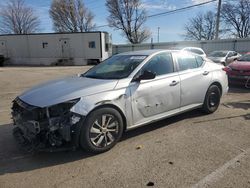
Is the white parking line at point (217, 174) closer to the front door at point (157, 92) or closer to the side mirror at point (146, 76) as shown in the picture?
the front door at point (157, 92)

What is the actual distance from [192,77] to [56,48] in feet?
87.1

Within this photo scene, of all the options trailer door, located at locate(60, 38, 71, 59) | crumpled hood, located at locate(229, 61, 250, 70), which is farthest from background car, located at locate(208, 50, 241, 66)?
trailer door, located at locate(60, 38, 71, 59)

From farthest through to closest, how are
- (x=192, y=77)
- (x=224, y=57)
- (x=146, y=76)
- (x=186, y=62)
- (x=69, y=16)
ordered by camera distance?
1. (x=69, y=16)
2. (x=224, y=57)
3. (x=186, y=62)
4. (x=192, y=77)
5. (x=146, y=76)

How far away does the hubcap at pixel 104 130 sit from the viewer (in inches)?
142

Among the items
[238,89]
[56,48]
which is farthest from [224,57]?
[56,48]

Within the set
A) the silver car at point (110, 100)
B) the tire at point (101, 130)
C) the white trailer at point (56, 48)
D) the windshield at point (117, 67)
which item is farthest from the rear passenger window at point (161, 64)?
the white trailer at point (56, 48)

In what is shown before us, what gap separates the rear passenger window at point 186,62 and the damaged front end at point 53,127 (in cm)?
247

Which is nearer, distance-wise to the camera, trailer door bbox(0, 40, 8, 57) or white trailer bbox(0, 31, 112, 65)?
white trailer bbox(0, 31, 112, 65)

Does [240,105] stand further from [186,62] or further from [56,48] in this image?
[56,48]

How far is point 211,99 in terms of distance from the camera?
5582 mm

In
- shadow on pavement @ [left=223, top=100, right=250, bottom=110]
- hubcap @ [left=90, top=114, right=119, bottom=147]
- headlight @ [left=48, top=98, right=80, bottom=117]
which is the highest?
headlight @ [left=48, top=98, right=80, bottom=117]

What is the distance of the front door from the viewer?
4.08 meters

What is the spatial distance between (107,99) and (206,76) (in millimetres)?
2685

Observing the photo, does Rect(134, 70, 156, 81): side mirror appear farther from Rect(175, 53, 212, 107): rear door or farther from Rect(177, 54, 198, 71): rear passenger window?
Rect(177, 54, 198, 71): rear passenger window
